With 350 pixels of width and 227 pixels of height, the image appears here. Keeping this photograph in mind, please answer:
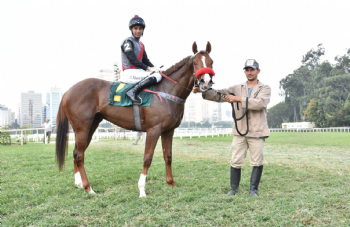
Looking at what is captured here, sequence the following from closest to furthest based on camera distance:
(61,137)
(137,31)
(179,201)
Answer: (179,201) < (137,31) < (61,137)

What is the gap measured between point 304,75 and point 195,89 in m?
70.7

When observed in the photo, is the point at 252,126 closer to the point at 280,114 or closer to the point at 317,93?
the point at 317,93

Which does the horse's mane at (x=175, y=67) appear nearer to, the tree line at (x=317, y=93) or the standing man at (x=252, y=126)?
the standing man at (x=252, y=126)

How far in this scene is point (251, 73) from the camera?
164 inches

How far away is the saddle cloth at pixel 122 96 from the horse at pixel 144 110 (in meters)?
0.08

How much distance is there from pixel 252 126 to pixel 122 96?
2.42 metres

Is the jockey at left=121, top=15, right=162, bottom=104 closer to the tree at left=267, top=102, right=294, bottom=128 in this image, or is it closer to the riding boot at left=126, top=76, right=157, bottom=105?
the riding boot at left=126, top=76, right=157, bottom=105

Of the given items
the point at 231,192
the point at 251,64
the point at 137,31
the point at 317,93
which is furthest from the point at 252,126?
the point at 317,93

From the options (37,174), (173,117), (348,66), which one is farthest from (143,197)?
(348,66)

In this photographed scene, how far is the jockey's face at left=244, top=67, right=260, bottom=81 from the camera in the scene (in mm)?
4162

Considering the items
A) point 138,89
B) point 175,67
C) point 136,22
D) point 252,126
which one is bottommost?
point 252,126

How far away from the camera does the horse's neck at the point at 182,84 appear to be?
4445 millimetres

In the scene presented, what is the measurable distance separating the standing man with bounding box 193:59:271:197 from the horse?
50cm

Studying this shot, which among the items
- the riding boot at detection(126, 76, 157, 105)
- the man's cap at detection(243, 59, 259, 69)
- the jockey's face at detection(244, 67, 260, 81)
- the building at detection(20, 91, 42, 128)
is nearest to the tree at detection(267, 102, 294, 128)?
the jockey's face at detection(244, 67, 260, 81)
